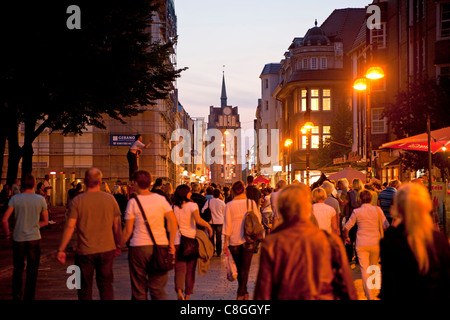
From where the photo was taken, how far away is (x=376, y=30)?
42.1 metres

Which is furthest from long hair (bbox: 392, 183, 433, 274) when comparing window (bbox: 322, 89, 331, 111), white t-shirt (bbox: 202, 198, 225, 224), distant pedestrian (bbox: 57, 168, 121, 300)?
window (bbox: 322, 89, 331, 111)

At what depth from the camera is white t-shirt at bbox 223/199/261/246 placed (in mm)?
9867

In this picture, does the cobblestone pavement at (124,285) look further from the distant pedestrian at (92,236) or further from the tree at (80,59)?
the tree at (80,59)

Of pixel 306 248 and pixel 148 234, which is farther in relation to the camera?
pixel 148 234

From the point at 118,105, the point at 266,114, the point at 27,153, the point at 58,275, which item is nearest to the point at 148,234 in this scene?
the point at 58,275

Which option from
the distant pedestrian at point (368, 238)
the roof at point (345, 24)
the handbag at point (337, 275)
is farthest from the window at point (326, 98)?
the handbag at point (337, 275)

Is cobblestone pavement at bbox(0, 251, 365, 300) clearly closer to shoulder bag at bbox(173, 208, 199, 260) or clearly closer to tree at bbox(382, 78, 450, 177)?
shoulder bag at bbox(173, 208, 199, 260)

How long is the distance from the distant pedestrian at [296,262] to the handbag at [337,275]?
0.05 feet

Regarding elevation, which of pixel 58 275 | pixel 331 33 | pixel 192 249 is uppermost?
pixel 331 33

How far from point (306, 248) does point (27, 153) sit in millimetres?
21532

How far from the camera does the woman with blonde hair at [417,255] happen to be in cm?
448

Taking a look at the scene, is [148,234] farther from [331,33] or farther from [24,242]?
[331,33]

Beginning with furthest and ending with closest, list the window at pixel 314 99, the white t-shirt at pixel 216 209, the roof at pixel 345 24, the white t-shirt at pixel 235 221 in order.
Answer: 1. the roof at pixel 345 24
2. the window at pixel 314 99
3. the white t-shirt at pixel 216 209
4. the white t-shirt at pixel 235 221

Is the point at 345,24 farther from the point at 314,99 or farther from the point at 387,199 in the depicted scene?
the point at 387,199
